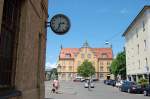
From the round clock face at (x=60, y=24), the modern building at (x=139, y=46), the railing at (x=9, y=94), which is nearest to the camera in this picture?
the railing at (x=9, y=94)

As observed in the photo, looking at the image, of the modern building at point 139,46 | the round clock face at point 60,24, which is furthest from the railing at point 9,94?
the modern building at point 139,46

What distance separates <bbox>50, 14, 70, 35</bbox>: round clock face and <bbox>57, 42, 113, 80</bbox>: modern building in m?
102

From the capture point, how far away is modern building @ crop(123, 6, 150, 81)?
43.9 meters

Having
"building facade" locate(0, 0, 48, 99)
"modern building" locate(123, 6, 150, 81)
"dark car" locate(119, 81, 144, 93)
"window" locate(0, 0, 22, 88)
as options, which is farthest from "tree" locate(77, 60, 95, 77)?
"window" locate(0, 0, 22, 88)

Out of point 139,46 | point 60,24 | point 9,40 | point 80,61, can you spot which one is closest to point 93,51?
point 80,61

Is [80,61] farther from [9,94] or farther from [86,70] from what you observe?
[9,94]

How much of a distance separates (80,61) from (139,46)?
6824cm

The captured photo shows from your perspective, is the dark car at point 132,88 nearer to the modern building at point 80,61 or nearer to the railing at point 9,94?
the railing at point 9,94

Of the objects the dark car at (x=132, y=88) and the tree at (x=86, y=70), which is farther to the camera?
the tree at (x=86, y=70)

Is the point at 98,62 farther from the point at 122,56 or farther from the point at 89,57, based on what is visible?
the point at 122,56

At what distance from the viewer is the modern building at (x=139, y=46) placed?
4388 centimetres

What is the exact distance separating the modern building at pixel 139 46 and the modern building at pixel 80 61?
182 feet

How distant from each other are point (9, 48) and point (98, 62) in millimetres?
112235

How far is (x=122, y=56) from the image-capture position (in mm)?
72625
